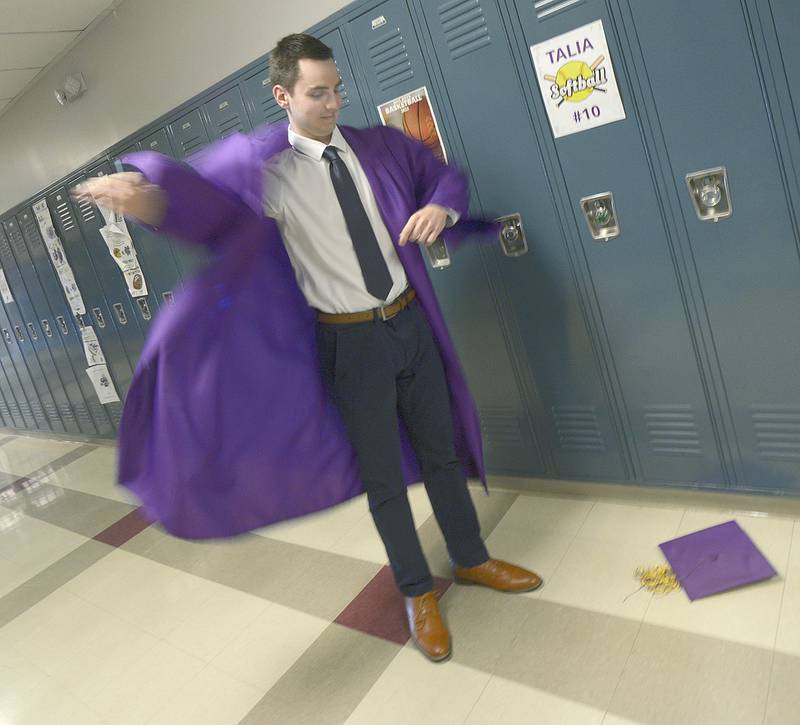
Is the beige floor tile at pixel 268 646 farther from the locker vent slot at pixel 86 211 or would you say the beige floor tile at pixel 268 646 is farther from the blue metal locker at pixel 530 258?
the locker vent slot at pixel 86 211

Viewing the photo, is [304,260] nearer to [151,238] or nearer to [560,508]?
[560,508]

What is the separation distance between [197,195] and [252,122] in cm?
155

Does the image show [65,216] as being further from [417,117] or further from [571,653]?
[571,653]

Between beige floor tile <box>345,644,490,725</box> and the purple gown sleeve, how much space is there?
4.47 feet

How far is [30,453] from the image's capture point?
19.5 ft

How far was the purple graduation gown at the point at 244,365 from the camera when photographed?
172 centimetres

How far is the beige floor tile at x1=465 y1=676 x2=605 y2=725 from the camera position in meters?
1.59

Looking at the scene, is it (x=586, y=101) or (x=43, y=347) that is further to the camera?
(x=43, y=347)

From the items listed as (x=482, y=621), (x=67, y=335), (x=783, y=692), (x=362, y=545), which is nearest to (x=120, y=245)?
(x=67, y=335)

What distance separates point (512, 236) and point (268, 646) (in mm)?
1706

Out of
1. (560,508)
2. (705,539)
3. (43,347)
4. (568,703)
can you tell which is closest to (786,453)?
(705,539)

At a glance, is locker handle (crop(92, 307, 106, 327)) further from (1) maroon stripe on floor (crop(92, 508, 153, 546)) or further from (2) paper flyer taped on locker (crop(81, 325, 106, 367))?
(1) maroon stripe on floor (crop(92, 508, 153, 546))

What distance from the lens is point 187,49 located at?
328 centimetres

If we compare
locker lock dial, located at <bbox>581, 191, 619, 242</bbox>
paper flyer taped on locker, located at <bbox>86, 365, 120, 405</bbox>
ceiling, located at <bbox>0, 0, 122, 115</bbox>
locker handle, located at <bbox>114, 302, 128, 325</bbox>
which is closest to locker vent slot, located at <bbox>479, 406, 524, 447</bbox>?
locker lock dial, located at <bbox>581, 191, 619, 242</bbox>
